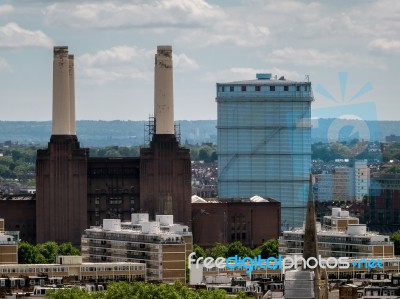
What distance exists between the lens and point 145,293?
110438 mm

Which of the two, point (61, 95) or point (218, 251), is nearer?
point (218, 251)

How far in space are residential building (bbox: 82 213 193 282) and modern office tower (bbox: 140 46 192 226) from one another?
71.5ft

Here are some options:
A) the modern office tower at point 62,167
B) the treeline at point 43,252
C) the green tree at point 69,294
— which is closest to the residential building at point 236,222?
the modern office tower at point 62,167

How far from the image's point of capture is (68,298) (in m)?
109

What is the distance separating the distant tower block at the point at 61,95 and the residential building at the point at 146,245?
82.2ft

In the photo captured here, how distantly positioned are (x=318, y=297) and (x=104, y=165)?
113 meters

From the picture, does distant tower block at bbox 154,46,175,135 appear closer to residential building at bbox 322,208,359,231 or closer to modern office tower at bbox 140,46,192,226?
modern office tower at bbox 140,46,192,226

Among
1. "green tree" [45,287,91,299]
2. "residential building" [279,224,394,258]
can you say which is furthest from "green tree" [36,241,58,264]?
"green tree" [45,287,91,299]

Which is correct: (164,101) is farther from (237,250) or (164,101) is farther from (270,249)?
(270,249)

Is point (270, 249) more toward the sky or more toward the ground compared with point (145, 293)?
more toward the sky

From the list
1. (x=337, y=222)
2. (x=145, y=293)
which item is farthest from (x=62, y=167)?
(x=145, y=293)

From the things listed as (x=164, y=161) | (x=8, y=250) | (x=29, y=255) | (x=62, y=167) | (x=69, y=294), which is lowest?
(x=69, y=294)

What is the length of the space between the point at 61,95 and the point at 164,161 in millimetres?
9002

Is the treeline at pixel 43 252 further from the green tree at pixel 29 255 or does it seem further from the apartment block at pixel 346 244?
the apartment block at pixel 346 244
